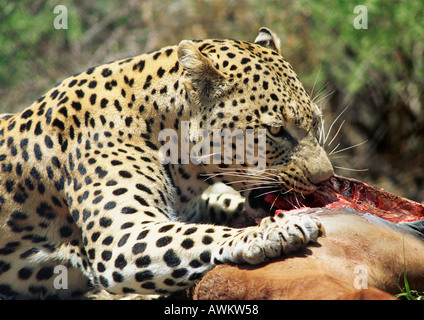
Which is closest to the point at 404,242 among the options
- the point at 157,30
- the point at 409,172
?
the point at 409,172

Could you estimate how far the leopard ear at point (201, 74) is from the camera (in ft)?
16.7

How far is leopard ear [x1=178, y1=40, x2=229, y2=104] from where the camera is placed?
16.7 feet

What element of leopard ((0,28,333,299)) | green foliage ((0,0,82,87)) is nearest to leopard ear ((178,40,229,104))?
leopard ((0,28,333,299))

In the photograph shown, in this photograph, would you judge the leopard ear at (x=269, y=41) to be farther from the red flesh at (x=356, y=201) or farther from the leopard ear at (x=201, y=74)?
the red flesh at (x=356, y=201)

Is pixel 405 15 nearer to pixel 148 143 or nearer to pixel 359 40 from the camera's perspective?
pixel 359 40

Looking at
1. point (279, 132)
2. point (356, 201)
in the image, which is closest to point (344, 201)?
point (356, 201)

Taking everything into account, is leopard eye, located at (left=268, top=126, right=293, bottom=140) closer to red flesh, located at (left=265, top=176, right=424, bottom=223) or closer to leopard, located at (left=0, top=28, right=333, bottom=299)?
leopard, located at (left=0, top=28, right=333, bottom=299)

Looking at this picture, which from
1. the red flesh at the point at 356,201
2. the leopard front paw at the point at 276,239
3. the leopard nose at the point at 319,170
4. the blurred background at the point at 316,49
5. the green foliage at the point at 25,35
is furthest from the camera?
the green foliage at the point at 25,35

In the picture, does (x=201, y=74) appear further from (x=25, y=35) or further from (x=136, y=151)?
(x=25, y=35)

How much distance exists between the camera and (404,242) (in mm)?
4133

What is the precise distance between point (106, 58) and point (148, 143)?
714 cm

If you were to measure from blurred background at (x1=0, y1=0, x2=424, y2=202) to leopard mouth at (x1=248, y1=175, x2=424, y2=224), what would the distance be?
14.1 ft

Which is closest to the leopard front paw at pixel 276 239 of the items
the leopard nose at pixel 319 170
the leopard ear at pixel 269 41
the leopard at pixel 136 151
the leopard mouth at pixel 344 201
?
the leopard mouth at pixel 344 201

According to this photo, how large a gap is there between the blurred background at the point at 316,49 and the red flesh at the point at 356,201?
428 cm
